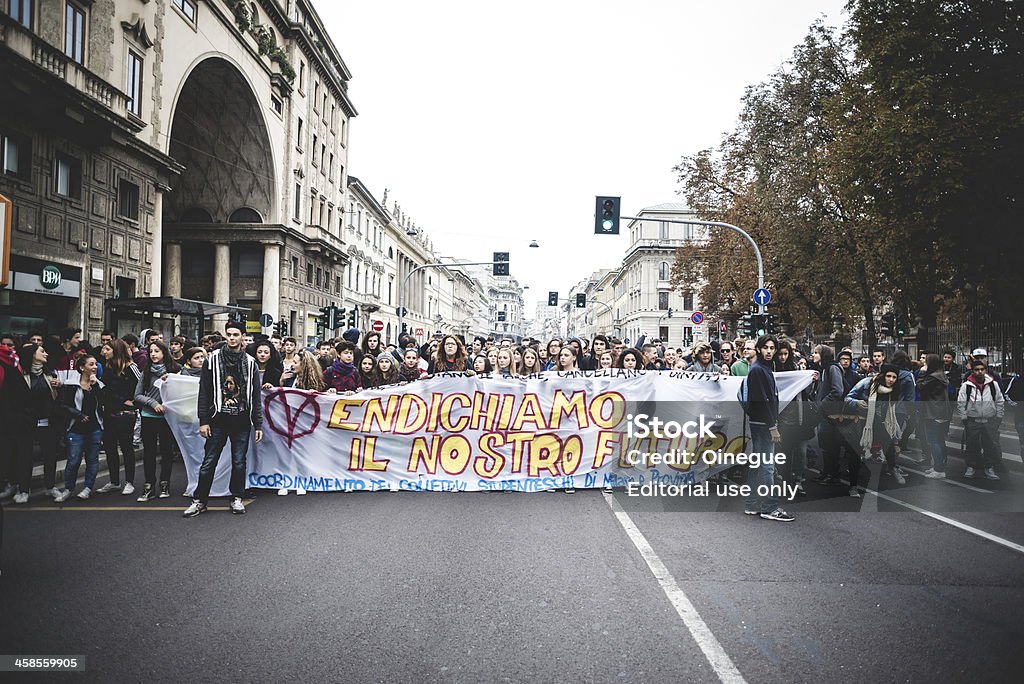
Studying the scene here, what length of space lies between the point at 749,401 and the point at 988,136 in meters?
14.2

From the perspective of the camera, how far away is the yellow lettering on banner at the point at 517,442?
29.4ft

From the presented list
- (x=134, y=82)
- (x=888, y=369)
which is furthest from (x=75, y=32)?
(x=888, y=369)

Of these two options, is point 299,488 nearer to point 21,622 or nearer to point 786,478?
point 21,622

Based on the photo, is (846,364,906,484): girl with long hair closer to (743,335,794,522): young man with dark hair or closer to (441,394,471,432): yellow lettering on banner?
(743,335,794,522): young man with dark hair

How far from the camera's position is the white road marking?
3859 mm

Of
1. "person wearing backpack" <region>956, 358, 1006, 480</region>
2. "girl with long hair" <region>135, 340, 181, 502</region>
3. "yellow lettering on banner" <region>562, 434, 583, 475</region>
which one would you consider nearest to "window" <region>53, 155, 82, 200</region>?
"girl with long hair" <region>135, 340, 181, 502</region>

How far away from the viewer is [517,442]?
9047 mm

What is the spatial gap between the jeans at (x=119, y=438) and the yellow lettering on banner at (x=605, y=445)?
5367mm

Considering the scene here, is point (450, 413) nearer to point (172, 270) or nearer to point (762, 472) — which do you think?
point (762, 472)

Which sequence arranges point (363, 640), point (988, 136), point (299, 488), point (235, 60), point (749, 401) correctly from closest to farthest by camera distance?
point (363, 640), point (749, 401), point (299, 488), point (988, 136), point (235, 60)

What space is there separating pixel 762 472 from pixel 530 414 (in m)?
2.74

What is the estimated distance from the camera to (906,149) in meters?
18.7

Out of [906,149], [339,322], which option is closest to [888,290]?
[906,149]

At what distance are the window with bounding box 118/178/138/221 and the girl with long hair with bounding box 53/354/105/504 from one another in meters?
16.7
